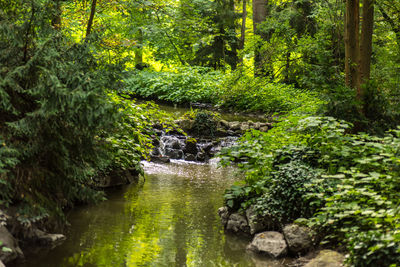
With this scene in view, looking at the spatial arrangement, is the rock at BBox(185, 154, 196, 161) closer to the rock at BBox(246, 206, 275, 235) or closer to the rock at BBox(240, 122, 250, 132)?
the rock at BBox(240, 122, 250, 132)

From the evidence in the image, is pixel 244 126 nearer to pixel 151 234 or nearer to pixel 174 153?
pixel 174 153

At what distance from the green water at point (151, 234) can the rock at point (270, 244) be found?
0.41 feet

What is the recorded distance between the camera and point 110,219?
612 centimetres

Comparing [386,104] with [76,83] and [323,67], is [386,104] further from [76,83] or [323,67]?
[76,83]

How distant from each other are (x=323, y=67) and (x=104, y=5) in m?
4.64

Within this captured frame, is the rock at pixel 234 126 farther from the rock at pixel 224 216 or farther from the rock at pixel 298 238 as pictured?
the rock at pixel 298 238

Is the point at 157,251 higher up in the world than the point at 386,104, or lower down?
lower down

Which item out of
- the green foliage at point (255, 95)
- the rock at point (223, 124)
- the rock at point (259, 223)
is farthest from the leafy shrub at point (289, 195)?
the green foliage at point (255, 95)

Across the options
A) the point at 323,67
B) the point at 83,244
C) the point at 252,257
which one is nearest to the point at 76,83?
the point at 83,244

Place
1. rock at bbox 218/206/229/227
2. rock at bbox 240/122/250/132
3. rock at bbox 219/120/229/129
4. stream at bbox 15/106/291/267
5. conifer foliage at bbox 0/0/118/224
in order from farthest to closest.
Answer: rock at bbox 219/120/229/129
rock at bbox 240/122/250/132
rock at bbox 218/206/229/227
stream at bbox 15/106/291/267
conifer foliage at bbox 0/0/118/224

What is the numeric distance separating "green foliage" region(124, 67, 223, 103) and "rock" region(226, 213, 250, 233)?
1358cm

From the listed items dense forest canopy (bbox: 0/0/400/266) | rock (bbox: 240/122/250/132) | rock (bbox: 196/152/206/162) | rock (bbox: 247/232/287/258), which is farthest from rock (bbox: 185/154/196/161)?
rock (bbox: 247/232/287/258)

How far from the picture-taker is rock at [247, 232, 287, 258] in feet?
15.9

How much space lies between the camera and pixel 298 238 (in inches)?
188
